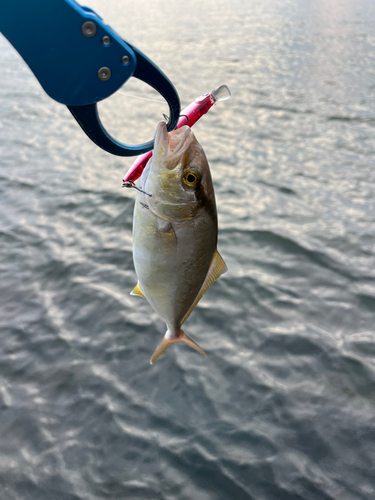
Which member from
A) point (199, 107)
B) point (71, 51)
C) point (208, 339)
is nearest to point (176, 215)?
point (199, 107)

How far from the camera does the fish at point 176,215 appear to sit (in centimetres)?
176

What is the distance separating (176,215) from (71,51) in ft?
2.41

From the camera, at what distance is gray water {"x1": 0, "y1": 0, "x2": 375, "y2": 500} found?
3572mm

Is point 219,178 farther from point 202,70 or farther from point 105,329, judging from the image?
point 202,70

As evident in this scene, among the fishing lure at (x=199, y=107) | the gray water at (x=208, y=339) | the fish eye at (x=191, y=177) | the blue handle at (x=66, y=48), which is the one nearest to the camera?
the blue handle at (x=66, y=48)

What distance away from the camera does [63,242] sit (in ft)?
20.9

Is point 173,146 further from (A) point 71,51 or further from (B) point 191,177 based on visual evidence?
(A) point 71,51

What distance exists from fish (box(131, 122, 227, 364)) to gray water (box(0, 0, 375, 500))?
233cm

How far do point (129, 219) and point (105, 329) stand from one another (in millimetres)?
2553

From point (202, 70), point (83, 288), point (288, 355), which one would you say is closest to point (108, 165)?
point (83, 288)

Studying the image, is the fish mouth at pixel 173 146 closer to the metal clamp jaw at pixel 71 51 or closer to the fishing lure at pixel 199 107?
the fishing lure at pixel 199 107

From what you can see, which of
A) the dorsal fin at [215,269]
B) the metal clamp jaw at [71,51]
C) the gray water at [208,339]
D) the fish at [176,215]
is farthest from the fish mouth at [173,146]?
the gray water at [208,339]

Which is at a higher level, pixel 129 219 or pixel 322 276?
pixel 322 276

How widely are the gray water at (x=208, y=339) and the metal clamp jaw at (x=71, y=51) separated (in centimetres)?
308
